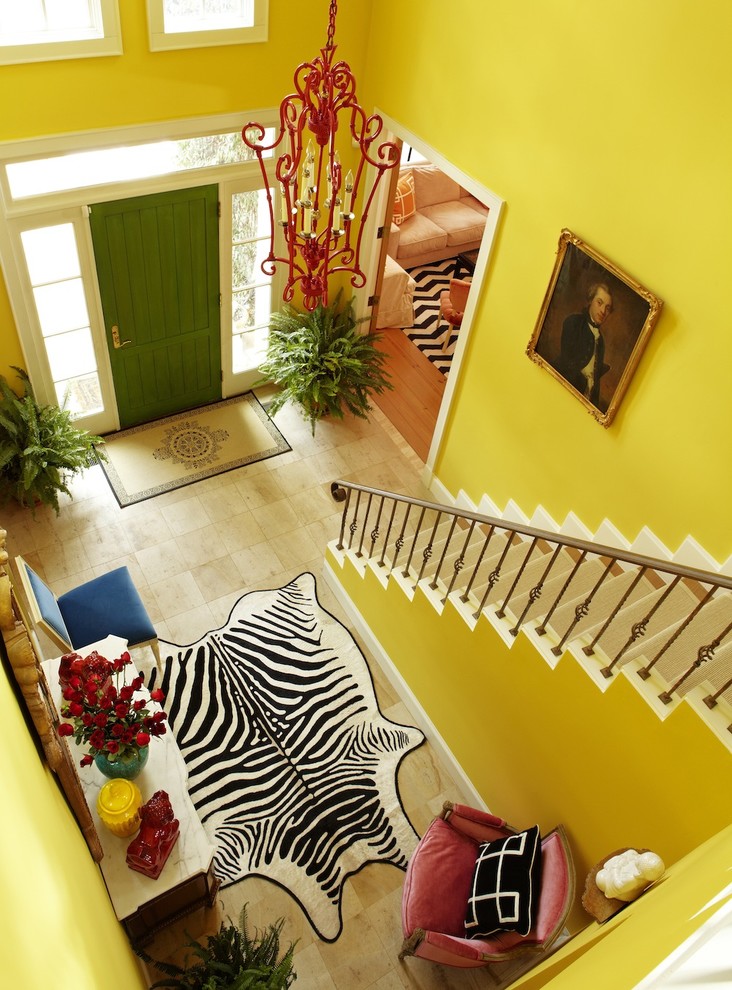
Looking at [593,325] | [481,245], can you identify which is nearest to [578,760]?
[593,325]

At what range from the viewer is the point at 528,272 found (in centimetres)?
501

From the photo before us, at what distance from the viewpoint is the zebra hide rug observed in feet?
15.2

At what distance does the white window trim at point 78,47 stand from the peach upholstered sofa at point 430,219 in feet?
14.7

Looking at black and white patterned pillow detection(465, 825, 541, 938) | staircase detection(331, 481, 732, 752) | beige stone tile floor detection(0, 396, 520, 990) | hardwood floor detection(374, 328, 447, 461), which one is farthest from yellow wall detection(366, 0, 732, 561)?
black and white patterned pillow detection(465, 825, 541, 938)

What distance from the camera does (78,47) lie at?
4699 mm

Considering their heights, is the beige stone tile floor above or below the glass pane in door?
below

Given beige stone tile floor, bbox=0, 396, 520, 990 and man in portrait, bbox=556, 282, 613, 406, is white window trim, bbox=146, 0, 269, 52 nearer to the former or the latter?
man in portrait, bbox=556, 282, 613, 406

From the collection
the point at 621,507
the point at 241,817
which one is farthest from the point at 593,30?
the point at 241,817

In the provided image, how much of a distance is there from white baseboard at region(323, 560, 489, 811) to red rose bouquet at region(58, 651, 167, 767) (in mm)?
2128

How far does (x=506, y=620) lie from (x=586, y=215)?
7.79ft

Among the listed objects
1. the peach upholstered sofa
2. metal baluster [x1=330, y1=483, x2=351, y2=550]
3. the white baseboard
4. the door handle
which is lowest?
the white baseboard

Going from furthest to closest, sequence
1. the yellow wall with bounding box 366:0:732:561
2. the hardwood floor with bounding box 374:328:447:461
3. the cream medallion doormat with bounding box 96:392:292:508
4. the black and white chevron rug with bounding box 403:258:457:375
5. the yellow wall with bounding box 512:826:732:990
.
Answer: the black and white chevron rug with bounding box 403:258:457:375 < the hardwood floor with bounding box 374:328:447:461 < the cream medallion doormat with bounding box 96:392:292:508 < the yellow wall with bounding box 366:0:732:561 < the yellow wall with bounding box 512:826:732:990

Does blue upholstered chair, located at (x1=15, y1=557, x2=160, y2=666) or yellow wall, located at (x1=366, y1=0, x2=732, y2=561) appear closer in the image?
yellow wall, located at (x1=366, y1=0, x2=732, y2=561)

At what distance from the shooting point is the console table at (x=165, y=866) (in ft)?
11.6
